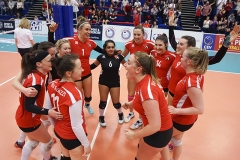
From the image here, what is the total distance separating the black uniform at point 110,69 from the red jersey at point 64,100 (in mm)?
1778

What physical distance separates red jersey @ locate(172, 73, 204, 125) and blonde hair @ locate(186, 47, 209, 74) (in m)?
0.08

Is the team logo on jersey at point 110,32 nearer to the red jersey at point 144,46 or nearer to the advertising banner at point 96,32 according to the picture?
the advertising banner at point 96,32

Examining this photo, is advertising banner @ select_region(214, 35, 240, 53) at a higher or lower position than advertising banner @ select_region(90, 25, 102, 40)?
lower

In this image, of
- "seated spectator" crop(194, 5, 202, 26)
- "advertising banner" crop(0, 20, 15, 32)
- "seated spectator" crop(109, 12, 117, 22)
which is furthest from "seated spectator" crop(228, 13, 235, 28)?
"advertising banner" crop(0, 20, 15, 32)

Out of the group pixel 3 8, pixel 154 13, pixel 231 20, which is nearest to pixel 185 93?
pixel 231 20

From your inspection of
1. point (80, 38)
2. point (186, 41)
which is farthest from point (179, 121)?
point (80, 38)

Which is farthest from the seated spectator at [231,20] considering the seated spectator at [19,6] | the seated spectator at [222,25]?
the seated spectator at [19,6]

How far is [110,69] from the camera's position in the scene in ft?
13.3

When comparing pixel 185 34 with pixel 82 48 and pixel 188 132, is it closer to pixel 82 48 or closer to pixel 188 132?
pixel 188 132

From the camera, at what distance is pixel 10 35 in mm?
13883

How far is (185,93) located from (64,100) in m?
1.41

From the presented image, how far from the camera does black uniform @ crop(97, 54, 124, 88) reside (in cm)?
404

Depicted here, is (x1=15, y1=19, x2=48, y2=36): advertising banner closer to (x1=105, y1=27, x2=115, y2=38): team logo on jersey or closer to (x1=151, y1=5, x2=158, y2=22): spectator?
(x1=105, y1=27, x2=115, y2=38): team logo on jersey

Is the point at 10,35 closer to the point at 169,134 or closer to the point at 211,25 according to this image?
the point at 211,25
